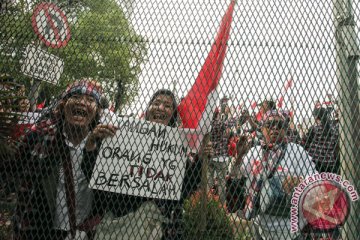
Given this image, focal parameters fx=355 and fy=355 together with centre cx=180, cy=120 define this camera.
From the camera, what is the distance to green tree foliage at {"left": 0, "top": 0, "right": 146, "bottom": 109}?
1611mm

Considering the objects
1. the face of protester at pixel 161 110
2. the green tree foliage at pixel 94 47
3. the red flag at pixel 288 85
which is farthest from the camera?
the face of protester at pixel 161 110

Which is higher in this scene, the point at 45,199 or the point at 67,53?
the point at 67,53

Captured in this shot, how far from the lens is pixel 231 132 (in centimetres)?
171

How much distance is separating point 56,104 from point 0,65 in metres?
0.30

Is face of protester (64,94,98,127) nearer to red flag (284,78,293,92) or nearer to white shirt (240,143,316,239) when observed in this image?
white shirt (240,143,316,239)

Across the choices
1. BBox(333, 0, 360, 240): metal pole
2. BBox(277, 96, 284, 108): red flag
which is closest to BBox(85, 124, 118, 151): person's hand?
BBox(277, 96, 284, 108): red flag

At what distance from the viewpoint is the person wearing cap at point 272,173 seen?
1.59 meters

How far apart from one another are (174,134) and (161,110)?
23 cm

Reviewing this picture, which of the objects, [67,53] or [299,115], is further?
[67,53]

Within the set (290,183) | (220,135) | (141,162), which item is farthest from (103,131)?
(290,183)

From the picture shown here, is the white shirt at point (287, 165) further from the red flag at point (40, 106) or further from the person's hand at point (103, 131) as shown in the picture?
the red flag at point (40, 106)

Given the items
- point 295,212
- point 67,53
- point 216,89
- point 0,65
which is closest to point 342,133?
point 295,212

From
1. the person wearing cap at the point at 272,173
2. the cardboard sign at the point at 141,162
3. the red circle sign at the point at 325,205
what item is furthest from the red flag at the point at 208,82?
the red circle sign at the point at 325,205

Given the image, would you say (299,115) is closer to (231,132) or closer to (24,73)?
(231,132)
